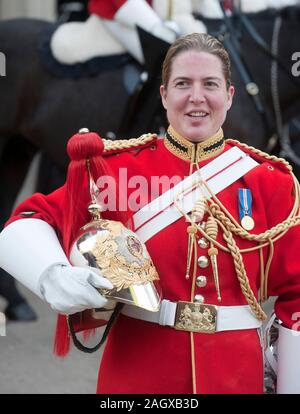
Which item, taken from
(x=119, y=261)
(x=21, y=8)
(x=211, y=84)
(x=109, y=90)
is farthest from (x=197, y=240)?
(x=21, y=8)

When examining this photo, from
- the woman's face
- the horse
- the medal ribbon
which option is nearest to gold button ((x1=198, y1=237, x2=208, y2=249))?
the medal ribbon

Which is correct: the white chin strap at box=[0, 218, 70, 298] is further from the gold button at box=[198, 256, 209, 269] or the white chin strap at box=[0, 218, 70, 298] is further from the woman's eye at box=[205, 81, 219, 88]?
the woman's eye at box=[205, 81, 219, 88]

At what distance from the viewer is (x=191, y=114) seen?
2410 mm

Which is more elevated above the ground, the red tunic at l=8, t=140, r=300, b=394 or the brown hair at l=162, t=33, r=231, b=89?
the brown hair at l=162, t=33, r=231, b=89

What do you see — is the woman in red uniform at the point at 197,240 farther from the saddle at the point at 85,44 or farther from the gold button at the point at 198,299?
the saddle at the point at 85,44

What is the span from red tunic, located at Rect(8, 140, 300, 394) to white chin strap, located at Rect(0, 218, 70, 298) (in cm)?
6

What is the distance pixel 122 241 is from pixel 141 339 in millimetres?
284

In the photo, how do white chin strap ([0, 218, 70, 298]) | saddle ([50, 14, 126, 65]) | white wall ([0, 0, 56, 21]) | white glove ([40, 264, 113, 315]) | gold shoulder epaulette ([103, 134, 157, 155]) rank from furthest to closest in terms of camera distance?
white wall ([0, 0, 56, 21])
saddle ([50, 14, 126, 65])
gold shoulder epaulette ([103, 134, 157, 155])
white chin strap ([0, 218, 70, 298])
white glove ([40, 264, 113, 315])

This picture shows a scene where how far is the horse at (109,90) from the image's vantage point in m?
5.06

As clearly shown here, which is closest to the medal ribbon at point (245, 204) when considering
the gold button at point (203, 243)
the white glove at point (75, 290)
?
the gold button at point (203, 243)

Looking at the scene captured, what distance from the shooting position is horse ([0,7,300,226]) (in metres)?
5.06

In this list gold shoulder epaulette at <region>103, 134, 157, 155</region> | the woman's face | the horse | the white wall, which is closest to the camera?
the woman's face

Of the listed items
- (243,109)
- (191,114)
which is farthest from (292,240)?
(243,109)

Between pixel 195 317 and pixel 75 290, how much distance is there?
1.21ft
